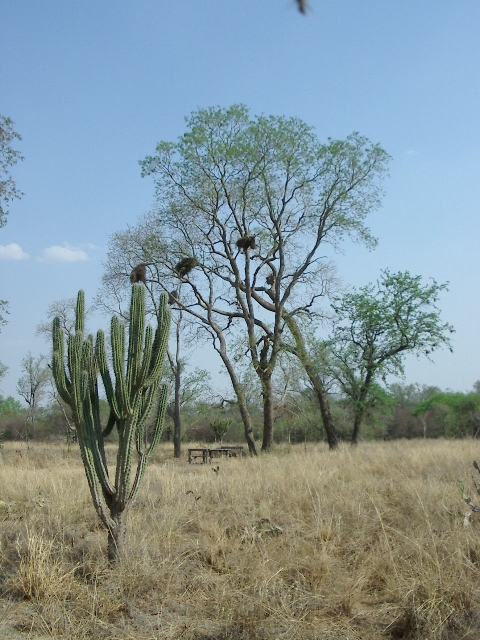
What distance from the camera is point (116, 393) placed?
18.1 feet

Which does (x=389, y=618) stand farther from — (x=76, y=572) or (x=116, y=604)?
(x=76, y=572)

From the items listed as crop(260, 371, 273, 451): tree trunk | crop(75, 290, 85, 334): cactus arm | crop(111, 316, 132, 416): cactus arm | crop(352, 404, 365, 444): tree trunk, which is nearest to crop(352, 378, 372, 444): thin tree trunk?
crop(352, 404, 365, 444): tree trunk

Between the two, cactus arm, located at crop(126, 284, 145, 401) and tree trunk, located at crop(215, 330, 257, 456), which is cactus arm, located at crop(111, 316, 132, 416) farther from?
tree trunk, located at crop(215, 330, 257, 456)

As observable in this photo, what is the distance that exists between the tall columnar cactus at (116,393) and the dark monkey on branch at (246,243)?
513 inches

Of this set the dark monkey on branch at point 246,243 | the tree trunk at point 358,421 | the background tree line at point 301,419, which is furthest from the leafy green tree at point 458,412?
the dark monkey on branch at point 246,243

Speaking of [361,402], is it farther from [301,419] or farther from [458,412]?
[458,412]

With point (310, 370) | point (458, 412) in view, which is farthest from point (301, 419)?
point (458, 412)

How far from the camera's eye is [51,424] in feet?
146

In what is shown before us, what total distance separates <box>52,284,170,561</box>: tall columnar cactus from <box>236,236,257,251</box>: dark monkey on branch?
1303 cm

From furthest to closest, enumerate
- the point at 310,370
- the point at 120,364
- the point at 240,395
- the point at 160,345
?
the point at 310,370
the point at 240,395
the point at 160,345
the point at 120,364

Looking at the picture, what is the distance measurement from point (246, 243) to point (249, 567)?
14421 millimetres

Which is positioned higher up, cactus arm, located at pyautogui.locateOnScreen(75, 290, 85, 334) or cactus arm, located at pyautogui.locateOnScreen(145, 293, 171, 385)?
cactus arm, located at pyautogui.locateOnScreen(75, 290, 85, 334)

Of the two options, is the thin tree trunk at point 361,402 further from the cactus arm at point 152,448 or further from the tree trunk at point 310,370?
the cactus arm at point 152,448

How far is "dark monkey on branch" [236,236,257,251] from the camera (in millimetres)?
18609
